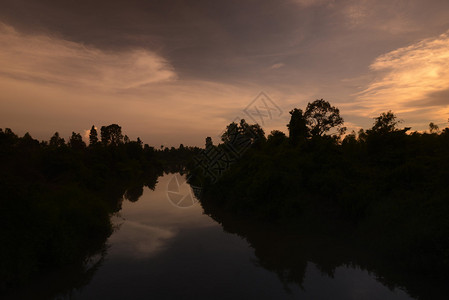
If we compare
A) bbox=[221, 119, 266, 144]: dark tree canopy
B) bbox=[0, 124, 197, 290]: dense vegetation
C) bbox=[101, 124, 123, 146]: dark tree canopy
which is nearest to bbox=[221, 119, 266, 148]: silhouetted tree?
bbox=[221, 119, 266, 144]: dark tree canopy

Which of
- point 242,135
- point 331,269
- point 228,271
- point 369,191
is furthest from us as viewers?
point 242,135

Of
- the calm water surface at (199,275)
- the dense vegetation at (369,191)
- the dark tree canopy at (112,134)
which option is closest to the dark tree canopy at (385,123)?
the dense vegetation at (369,191)

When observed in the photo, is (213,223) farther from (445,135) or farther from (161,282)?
(445,135)

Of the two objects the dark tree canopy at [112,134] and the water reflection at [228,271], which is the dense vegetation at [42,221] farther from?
the dark tree canopy at [112,134]

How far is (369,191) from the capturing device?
22828 millimetres

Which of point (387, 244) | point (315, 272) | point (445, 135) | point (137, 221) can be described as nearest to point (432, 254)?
point (387, 244)

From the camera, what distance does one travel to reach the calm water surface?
1413cm

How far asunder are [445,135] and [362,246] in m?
11.8

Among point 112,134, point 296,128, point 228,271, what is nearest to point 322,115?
point 296,128

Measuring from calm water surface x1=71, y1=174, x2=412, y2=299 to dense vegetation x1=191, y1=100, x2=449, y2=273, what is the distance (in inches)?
148

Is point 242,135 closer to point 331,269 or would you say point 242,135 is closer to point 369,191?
point 369,191

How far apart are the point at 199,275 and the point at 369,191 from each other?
55.3 feet

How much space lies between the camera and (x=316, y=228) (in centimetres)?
2395

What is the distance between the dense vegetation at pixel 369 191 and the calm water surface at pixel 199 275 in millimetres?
3755
